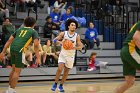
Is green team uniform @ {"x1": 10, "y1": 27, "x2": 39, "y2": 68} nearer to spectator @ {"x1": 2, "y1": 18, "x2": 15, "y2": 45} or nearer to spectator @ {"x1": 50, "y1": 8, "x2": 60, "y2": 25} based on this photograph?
spectator @ {"x1": 2, "y1": 18, "x2": 15, "y2": 45}

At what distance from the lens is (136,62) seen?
18.7 feet

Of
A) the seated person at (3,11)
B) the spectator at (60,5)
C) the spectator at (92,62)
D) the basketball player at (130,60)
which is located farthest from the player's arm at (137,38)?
the spectator at (60,5)

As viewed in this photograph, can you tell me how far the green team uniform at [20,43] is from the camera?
7.85 m

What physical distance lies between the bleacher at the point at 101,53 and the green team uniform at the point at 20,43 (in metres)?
4.97

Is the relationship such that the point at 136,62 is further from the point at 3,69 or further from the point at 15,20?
the point at 15,20

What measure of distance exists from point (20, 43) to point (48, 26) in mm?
7342

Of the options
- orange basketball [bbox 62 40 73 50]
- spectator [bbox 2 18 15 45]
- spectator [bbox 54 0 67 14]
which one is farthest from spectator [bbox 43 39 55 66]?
orange basketball [bbox 62 40 73 50]

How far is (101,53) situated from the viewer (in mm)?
15938

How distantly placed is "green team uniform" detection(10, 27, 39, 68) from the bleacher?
4970 millimetres

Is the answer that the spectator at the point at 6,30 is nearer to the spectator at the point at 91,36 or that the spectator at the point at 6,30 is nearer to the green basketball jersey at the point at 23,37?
the spectator at the point at 91,36

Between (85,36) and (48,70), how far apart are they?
3.12 m

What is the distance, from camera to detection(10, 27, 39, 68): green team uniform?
7.85 metres

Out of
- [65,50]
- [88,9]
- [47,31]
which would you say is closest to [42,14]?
[47,31]

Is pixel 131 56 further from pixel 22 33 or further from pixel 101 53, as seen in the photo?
pixel 101 53
